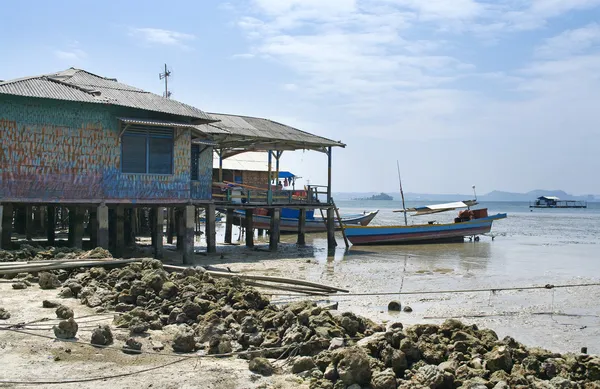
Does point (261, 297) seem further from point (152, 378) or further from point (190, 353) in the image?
point (152, 378)

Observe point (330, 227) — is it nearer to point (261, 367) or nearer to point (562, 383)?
point (261, 367)

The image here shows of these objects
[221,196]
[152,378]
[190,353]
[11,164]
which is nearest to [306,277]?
[221,196]

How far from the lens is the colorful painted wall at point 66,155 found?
54.6ft

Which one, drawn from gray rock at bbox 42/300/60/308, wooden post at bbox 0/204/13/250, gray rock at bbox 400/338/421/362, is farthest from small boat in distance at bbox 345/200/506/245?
gray rock at bbox 400/338/421/362

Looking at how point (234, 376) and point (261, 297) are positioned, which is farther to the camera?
point (261, 297)

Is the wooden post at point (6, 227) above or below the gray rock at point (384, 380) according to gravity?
above

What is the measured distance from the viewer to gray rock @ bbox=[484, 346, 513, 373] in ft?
25.8

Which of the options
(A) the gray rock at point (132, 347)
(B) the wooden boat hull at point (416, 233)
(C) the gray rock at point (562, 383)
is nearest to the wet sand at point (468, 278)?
(B) the wooden boat hull at point (416, 233)

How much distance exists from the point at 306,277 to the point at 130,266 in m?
6.87

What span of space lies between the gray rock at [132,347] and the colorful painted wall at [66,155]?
10.1 meters

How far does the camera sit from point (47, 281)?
464 inches

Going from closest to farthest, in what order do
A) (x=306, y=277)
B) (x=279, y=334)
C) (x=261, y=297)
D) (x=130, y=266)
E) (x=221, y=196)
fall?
(x=279, y=334) → (x=261, y=297) → (x=130, y=266) → (x=306, y=277) → (x=221, y=196)

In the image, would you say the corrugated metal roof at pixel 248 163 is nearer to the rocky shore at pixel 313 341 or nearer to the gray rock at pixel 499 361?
the rocky shore at pixel 313 341

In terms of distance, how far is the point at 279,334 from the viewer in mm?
9234
